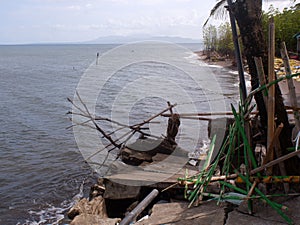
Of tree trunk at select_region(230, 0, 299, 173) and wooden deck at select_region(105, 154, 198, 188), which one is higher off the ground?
tree trunk at select_region(230, 0, 299, 173)

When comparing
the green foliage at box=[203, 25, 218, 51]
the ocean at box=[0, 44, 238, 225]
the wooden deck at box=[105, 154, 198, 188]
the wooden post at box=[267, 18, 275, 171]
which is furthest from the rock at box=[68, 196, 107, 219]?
the green foliage at box=[203, 25, 218, 51]

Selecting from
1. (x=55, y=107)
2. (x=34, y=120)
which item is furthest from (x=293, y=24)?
(x=34, y=120)

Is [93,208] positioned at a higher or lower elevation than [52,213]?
higher

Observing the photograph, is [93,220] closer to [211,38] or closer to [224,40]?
[224,40]

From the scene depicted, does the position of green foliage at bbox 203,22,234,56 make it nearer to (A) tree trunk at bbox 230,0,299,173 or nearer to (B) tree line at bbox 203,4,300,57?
(B) tree line at bbox 203,4,300,57

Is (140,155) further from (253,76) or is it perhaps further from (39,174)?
(39,174)

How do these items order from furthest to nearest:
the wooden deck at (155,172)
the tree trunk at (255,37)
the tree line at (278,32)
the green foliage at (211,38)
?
the green foliage at (211,38), the tree line at (278,32), the wooden deck at (155,172), the tree trunk at (255,37)

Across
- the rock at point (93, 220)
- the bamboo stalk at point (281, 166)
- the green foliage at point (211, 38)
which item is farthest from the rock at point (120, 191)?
the green foliage at point (211, 38)

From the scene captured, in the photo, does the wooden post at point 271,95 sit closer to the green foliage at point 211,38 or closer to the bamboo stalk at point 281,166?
the bamboo stalk at point 281,166

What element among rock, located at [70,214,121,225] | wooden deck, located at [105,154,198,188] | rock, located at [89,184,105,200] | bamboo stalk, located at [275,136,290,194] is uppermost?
bamboo stalk, located at [275,136,290,194]

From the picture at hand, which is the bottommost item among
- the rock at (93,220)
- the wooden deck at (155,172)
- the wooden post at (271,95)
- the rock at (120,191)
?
the rock at (93,220)

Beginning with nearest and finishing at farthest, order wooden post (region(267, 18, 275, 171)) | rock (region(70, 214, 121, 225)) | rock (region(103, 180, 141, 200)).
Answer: wooden post (region(267, 18, 275, 171)) → rock (region(70, 214, 121, 225)) → rock (region(103, 180, 141, 200))

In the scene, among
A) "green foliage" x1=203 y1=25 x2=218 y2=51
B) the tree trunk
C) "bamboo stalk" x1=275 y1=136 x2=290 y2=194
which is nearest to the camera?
"bamboo stalk" x1=275 y1=136 x2=290 y2=194

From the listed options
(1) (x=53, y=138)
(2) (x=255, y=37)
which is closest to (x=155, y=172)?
(2) (x=255, y=37)
